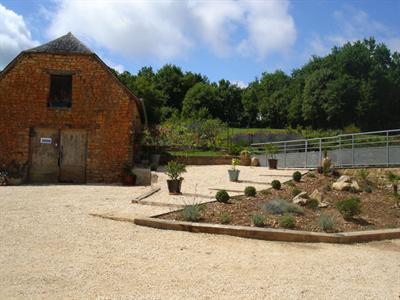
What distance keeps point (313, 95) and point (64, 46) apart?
43984 millimetres

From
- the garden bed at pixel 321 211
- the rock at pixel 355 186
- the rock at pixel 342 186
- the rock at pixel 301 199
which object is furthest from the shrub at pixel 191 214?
the rock at pixel 355 186

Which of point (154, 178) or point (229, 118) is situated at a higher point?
point (229, 118)

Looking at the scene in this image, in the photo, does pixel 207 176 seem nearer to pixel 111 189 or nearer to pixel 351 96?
pixel 111 189

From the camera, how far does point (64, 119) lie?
17.2 metres

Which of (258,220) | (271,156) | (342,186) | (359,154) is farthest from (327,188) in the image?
(271,156)

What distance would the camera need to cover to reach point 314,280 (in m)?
5.49

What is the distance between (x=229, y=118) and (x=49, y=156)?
155ft

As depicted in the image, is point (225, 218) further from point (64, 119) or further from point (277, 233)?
point (64, 119)

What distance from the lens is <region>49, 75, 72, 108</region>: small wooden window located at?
17.4 m

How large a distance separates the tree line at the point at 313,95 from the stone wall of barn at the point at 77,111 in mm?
27983

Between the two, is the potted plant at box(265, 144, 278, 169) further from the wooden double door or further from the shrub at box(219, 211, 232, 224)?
the shrub at box(219, 211, 232, 224)

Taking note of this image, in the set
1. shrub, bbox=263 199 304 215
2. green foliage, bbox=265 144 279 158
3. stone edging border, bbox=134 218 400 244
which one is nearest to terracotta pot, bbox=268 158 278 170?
green foliage, bbox=265 144 279 158

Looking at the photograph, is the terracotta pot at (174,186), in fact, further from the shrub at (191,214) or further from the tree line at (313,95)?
the tree line at (313,95)

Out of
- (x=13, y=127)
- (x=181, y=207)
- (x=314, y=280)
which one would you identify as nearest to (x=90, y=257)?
(x=314, y=280)
